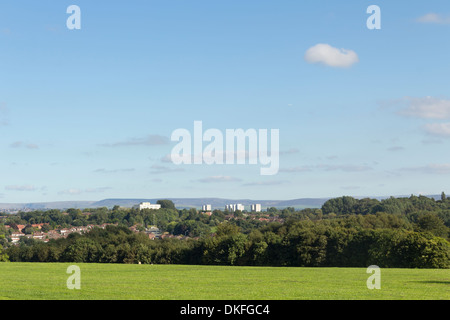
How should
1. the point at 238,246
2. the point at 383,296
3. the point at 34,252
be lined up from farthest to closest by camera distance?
the point at 34,252
the point at 238,246
the point at 383,296

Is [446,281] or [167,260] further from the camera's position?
[167,260]

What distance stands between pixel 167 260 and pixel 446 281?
6518 cm

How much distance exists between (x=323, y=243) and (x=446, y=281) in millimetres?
49383

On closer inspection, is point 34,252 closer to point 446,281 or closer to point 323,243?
point 323,243

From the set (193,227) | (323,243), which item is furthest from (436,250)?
(193,227)
